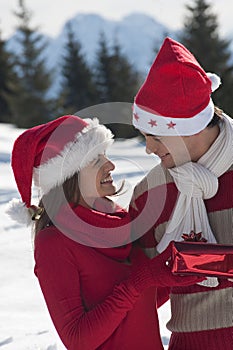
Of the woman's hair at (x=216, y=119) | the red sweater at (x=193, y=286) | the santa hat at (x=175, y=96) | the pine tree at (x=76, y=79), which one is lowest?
the pine tree at (x=76, y=79)

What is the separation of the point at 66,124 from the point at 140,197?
0.37 m

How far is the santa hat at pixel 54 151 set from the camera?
1929 millimetres

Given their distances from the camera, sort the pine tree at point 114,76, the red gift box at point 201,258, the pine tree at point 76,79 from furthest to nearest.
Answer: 1. the pine tree at point 76,79
2. the pine tree at point 114,76
3. the red gift box at point 201,258

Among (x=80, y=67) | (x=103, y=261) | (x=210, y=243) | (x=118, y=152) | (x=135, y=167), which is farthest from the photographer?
(x=80, y=67)

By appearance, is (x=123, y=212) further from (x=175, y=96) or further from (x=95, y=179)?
(x=175, y=96)

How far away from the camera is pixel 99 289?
1927mm

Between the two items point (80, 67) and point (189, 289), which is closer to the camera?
point (189, 289)

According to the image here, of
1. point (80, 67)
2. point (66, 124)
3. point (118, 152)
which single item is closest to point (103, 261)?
point (66, 124)

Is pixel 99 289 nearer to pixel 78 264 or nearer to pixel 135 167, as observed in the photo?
pixel 78 264

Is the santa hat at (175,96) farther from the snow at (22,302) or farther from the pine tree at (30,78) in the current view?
the pine tree at (30,78)

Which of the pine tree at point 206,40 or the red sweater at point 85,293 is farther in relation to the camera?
the pine tree at point 206,40

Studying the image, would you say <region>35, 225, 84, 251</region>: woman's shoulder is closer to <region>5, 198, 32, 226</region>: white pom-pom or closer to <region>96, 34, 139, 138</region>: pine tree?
<region>5, 198, 32, 226</region>: white pom-pom

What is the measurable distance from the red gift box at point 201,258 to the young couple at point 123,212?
2.2 inches

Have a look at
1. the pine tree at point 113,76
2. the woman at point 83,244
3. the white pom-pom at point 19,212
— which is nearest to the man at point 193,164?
the woman at point 83,244
